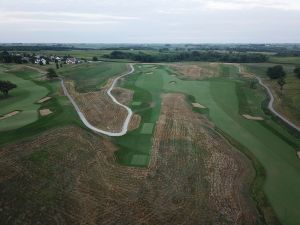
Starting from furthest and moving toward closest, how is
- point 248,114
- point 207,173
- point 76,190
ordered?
point 248,114 → point 207,173 → point 76,190

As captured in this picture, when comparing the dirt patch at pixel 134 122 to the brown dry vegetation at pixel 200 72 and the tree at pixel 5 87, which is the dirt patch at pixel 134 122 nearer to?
the tree at pixel 5 87

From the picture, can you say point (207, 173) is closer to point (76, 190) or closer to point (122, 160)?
point (122, 160)

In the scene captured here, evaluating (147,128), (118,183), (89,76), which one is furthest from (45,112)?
(89,76)

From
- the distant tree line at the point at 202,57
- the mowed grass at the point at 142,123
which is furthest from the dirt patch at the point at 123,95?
the distant tree line at the point at 202,57

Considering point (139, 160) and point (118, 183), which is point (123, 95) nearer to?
point (139, 160)

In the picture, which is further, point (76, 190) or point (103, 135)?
point (103, 135)

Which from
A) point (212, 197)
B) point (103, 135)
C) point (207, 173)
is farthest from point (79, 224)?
point (103, 135)

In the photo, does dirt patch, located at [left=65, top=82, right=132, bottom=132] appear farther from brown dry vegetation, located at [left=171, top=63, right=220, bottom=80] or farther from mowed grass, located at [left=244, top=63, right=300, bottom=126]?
brown dry vegetation, located at [left=171, top=63, right=220, bottom=80]
